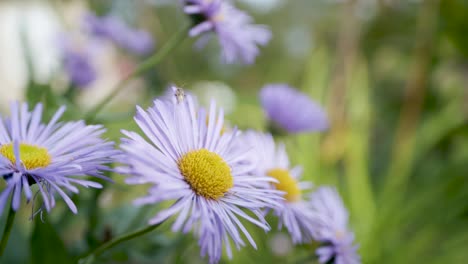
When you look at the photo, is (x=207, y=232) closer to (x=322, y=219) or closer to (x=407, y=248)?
(x=322, y=219)

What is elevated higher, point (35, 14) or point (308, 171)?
point (35, 14)

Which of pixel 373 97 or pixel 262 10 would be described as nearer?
pixel 373 97

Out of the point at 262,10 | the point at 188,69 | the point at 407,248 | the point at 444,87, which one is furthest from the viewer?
the point at 262,10

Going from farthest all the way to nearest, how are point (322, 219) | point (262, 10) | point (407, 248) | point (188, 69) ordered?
point (262, 10)
point (188, 69)
point (407, 248)
point (322, 219)

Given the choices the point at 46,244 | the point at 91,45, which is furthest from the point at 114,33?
the point at 46,244

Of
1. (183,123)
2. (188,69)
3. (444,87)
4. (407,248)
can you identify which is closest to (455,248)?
(407,248)

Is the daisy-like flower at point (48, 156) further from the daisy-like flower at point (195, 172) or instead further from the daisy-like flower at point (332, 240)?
the daisy-like flower at point (332, 240)
